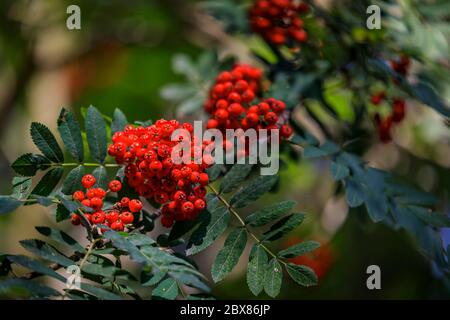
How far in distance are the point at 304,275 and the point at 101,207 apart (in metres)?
0.54

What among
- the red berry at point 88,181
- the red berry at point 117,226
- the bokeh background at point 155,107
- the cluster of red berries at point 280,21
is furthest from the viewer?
the bokeh background at point 155,107

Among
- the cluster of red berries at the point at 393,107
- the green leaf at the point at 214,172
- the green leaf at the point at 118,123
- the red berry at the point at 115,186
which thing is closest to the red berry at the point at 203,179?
the green leaf at the point at 214,172

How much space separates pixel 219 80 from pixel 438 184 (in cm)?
128

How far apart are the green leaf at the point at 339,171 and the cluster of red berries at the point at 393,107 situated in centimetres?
54

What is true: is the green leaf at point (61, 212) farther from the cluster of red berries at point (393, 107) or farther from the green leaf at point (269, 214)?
the cluster of red berries at point (393, 107)

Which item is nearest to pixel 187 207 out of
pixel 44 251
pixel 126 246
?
pixel 126 246

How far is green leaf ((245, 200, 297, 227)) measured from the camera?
1.51m

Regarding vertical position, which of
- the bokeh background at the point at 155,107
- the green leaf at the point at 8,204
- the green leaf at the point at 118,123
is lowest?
the bokeh background at the point at 155,107

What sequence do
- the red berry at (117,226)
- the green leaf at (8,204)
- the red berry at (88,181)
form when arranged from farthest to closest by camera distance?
the red berry at (88,181)
the red berry at (117,226)
the green leaf at (8,204)

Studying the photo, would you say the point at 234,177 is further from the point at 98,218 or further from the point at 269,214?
the point at 98,218

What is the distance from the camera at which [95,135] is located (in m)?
1.58

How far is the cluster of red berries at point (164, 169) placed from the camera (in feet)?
4.75

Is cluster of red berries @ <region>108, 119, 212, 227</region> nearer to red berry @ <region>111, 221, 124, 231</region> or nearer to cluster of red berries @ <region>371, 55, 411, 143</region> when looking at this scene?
red berry @ <region>111, 221, 124, 231</region>
